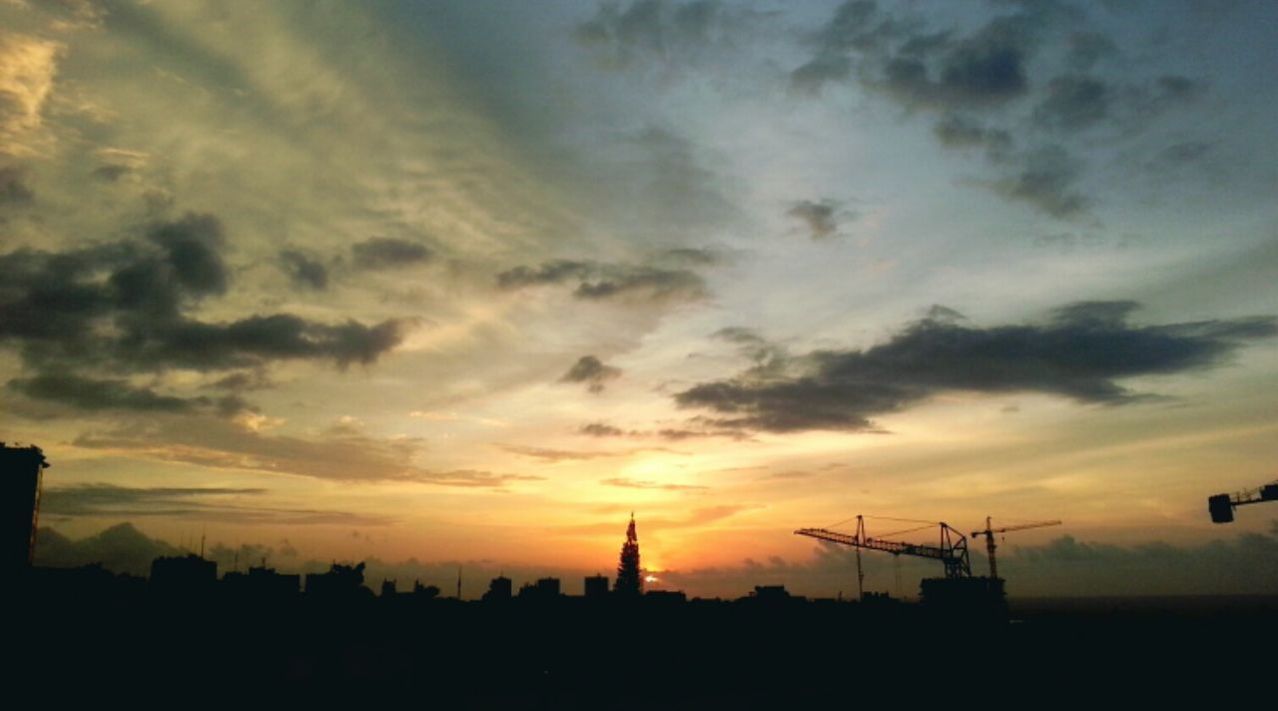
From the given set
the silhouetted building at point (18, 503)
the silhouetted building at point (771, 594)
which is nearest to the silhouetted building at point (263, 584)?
the silhouetted building at point (18, 503)

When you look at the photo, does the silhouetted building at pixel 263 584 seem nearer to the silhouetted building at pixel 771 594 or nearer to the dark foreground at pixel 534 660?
the dark foreground at pixel 534 660

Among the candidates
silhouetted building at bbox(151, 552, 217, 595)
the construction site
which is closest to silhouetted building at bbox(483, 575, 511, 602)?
the construction site

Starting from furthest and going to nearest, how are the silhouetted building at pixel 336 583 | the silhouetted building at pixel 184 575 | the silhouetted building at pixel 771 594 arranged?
the silhouetted building at pixel 771 594 → the silhouetted building at pixel 336 583 → the silhouetted building at pixel 184 575

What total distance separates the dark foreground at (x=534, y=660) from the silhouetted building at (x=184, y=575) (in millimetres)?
3669

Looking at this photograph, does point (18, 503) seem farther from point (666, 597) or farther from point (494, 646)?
point (666, 597)

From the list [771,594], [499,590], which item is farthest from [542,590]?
[771,594]

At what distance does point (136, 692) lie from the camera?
220 ft

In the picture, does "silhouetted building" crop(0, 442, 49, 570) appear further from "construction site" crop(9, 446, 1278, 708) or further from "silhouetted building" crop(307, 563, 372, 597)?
"silhouetted building" crop(307, 563, 372, 597)

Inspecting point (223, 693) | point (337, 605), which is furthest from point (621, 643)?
point (223, 693)

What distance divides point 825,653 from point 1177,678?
58.6 metres

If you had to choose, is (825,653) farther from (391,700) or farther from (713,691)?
(391,700)

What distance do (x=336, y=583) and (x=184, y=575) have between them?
94.6ft

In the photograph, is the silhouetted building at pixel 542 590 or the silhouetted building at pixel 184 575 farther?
the silhouetted building at pixel 542 590

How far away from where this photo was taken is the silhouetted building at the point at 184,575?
10312cm
